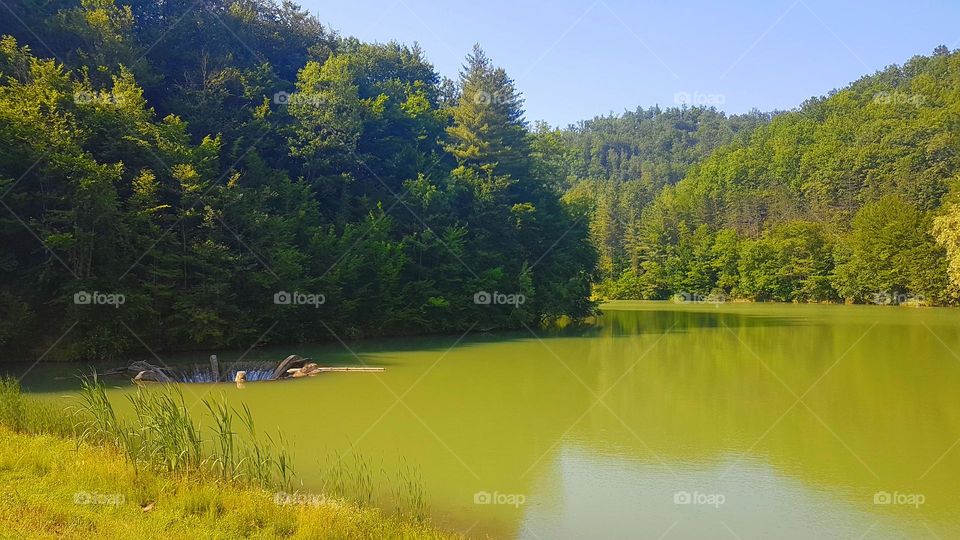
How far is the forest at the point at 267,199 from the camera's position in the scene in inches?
757

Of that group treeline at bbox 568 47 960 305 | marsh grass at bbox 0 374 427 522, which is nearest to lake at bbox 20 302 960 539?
marsh grass at bbox 0 374 427 522

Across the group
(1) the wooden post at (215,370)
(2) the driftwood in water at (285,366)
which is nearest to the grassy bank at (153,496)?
(1) the wooden post at (215,370)

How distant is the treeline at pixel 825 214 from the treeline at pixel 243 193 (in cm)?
1907

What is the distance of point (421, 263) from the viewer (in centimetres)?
3064

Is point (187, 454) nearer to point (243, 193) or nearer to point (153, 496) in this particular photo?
point (153, 496)

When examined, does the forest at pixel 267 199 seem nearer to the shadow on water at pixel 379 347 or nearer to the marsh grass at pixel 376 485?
the shadow on water at pixel 379 347

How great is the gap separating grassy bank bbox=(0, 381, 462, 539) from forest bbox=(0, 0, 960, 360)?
12.9m

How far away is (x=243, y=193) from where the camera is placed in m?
23.3

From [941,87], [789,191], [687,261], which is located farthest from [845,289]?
[941,87]

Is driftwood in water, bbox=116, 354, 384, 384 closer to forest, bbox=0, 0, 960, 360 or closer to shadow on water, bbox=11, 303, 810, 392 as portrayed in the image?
shadow on water, bbox=11, 303, 810, 392

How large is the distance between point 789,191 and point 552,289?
55.4m

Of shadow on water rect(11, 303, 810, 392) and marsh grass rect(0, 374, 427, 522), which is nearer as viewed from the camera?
marsh grass rect(0, 374, 427, 522)

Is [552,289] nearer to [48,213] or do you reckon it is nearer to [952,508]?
[48,213]

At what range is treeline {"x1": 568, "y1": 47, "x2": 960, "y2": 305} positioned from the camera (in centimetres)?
5478
